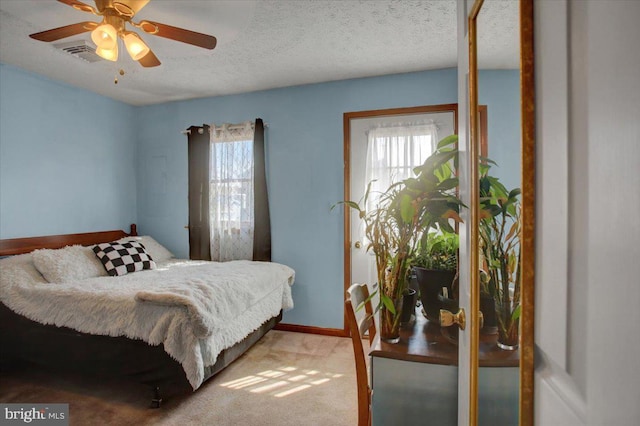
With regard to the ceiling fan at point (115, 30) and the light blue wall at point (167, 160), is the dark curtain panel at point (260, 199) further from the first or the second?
the ceiling fan at point (115, 30)

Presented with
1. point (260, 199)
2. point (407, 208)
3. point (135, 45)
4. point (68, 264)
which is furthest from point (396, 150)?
point (68, 264)

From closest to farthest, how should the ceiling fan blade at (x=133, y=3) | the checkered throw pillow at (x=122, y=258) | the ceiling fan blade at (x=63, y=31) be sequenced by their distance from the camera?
1. the ceiling fan blade at (x=133, y=3)
2. the ceiling fan blade at (x=63, y=31)
3. the checkered throw pillow at (x=122, y=258)

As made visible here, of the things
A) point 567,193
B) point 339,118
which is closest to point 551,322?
point 567,193

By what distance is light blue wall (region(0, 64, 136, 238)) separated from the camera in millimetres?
2875

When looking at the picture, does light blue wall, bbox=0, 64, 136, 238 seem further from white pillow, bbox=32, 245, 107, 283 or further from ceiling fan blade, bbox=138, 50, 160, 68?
ceiling fan blade, bbox=138, 50, 160, 68

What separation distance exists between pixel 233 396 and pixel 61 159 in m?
2.98

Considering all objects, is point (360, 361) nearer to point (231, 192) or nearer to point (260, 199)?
point (260, 199)

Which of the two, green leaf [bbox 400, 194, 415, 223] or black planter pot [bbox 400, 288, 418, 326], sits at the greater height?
green leaf [bbox 400, 194, 415, 223]

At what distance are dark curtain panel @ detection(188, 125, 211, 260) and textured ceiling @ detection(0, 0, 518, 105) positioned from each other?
0.54 metres

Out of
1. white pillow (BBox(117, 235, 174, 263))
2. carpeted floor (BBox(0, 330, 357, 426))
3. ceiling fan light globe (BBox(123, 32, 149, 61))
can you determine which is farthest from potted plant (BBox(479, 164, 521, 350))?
white pillow (BBox(117, 235, 174, 263))

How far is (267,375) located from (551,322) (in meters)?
2.47

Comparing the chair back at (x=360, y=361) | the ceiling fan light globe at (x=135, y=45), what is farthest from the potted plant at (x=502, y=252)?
the ceiling fan light globe at (x=135, y=45)

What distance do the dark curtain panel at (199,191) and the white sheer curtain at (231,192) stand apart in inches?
2.6

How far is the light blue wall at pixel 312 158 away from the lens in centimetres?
320
